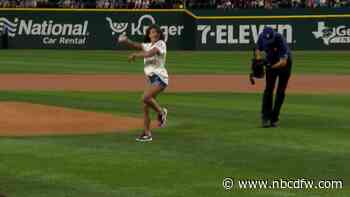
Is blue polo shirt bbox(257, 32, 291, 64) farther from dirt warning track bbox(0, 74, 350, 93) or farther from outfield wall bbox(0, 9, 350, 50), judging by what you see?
outfield wall bbox(0, 9, 350, 50)

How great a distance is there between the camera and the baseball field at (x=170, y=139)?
8805 millimetres

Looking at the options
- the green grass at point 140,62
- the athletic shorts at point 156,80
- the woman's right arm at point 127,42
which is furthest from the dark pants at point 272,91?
the green grass at point 140,62

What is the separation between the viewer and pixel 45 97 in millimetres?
19484

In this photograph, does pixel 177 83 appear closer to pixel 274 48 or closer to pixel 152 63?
pixel 274 48

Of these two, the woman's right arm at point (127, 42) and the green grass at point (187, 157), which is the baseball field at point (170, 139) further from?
the woman's right arm at point (127, 42)

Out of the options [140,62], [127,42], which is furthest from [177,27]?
[127,42]

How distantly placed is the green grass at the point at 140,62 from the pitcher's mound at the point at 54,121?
39.9ft

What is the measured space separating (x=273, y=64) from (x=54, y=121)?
422 centimetres

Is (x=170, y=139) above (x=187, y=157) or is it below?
below

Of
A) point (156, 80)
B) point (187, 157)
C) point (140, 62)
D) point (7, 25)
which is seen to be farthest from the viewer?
point (7, 25)

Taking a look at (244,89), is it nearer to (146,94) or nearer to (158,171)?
(146,94)

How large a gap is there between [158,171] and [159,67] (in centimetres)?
313

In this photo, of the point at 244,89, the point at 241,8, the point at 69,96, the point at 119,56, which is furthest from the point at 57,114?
the point at 241,8

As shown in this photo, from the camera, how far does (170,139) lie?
488 inches
